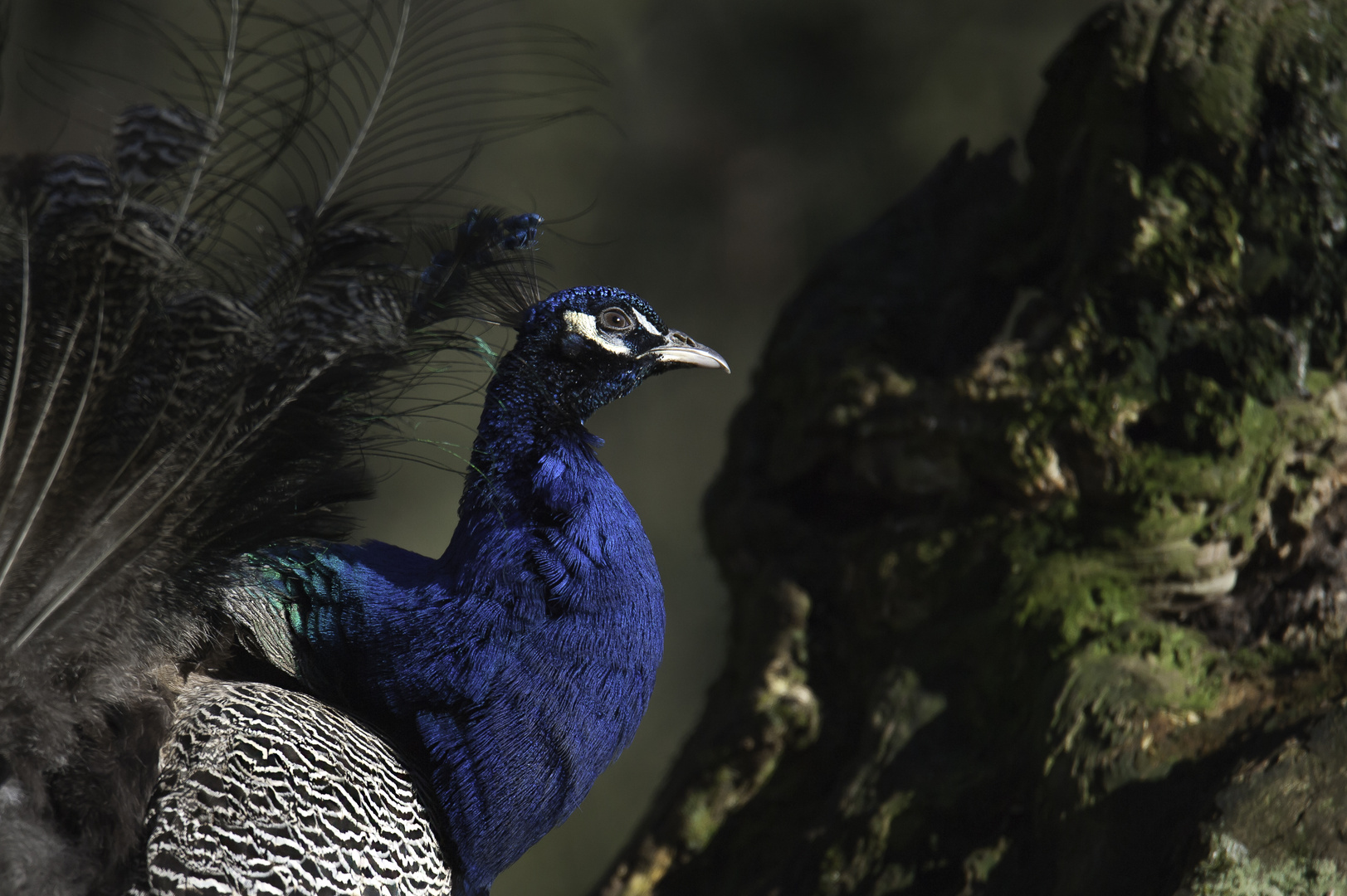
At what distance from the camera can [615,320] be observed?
2.06m

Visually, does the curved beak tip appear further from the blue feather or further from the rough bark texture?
the rough bark texture

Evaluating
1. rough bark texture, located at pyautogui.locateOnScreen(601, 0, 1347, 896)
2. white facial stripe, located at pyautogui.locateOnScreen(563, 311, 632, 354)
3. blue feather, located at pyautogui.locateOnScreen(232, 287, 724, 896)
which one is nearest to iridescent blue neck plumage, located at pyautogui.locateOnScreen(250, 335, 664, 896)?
blue feather, located at pyautogui.locateOnScreen(232, 287, 724, 896)

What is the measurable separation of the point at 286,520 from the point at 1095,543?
5.53 feet

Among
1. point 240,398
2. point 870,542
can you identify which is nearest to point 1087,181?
point 870,542

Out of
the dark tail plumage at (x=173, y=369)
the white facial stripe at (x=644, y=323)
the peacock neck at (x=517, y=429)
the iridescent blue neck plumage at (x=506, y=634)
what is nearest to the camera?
the dark tail plumage at (x=173, y=369)

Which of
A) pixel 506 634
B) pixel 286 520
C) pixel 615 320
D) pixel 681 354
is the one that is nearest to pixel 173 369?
pixel 286 520

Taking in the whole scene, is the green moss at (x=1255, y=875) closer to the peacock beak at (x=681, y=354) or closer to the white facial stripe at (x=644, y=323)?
the peacock beak at (x=681, y=354)

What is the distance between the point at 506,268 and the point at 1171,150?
1527 millimetres

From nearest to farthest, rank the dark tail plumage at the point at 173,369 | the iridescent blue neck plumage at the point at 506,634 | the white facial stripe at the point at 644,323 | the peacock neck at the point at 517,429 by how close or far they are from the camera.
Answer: the dark tail plumage at the point at 173,369 < the iridescent blue neck plumage at the point at 506,634 < the peacock neck at the point at 517,429 < the white facial stripe at the point at 644,323

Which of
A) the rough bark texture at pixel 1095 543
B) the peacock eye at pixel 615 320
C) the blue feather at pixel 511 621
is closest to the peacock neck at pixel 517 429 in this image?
the blue feather at pixel 511 621

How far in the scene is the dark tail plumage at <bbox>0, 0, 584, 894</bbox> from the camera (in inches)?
61.0

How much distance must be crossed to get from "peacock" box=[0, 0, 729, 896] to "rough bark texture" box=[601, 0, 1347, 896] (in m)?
0.77

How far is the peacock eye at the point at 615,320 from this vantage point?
205 cm

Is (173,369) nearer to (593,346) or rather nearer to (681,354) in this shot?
(593,346)
